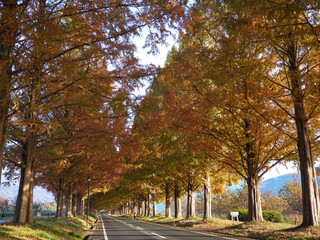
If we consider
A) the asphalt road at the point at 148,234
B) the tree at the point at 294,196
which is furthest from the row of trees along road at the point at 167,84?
the tree at the point at 294,196

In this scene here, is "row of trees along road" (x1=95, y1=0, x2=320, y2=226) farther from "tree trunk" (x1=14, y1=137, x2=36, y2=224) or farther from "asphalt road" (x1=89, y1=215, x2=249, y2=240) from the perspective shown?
"tree trunk" (x1=14, y1=137, x2=36, y2=224)

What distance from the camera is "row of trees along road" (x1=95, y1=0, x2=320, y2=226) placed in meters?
8.47

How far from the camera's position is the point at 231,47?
32.9 ft

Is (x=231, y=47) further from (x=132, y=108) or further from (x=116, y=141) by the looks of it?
(x=116, y=141)

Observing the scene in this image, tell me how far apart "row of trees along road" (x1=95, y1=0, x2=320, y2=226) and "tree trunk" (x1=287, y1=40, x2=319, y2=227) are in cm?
4

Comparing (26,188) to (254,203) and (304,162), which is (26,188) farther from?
(304,162)

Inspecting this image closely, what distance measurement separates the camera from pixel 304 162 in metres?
11.8

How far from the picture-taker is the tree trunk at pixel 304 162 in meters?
11.1

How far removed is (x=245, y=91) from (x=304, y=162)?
4.12 metres

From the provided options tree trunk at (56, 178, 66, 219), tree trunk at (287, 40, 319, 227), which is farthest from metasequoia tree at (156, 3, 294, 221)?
tree trunk at (56, 178, 66, 219)

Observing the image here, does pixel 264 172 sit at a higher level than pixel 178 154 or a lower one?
lower

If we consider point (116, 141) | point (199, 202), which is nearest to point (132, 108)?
point (116, 141)

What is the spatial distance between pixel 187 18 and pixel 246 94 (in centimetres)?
665

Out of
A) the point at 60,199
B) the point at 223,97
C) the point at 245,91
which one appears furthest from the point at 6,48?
the point at 60,199
